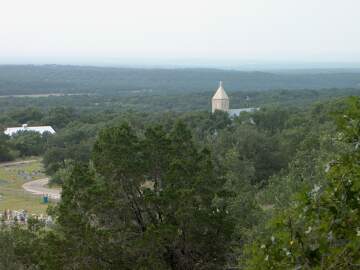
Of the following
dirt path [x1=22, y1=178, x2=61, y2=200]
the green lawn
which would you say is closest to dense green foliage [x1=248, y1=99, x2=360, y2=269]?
the green lawn

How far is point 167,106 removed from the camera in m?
94.2

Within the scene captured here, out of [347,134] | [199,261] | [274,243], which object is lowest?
[199,261]

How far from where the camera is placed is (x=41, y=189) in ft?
114

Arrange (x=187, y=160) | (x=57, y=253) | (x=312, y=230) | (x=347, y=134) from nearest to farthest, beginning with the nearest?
(x=312, y=230) → (x=347, y=134) → (x=57, y=253) → (x=187, y=160)

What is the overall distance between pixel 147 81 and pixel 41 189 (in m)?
124

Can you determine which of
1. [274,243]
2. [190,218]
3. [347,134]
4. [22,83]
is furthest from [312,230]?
[22,83]

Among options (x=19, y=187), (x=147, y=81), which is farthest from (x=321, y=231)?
(x=147, y=81)

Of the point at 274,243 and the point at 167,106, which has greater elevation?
the point at 274,243

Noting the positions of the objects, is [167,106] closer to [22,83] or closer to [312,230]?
[22,83]

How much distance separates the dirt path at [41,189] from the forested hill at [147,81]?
8898cm

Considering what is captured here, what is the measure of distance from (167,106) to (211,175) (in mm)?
83228

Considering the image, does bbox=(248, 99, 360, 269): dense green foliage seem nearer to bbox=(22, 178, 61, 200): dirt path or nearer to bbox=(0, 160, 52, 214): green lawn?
bbox=(0, 160, 52, 214): green lawn

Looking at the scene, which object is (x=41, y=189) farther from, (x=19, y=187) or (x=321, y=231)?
(x=321, y=231)

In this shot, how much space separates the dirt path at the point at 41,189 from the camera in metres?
32.2
